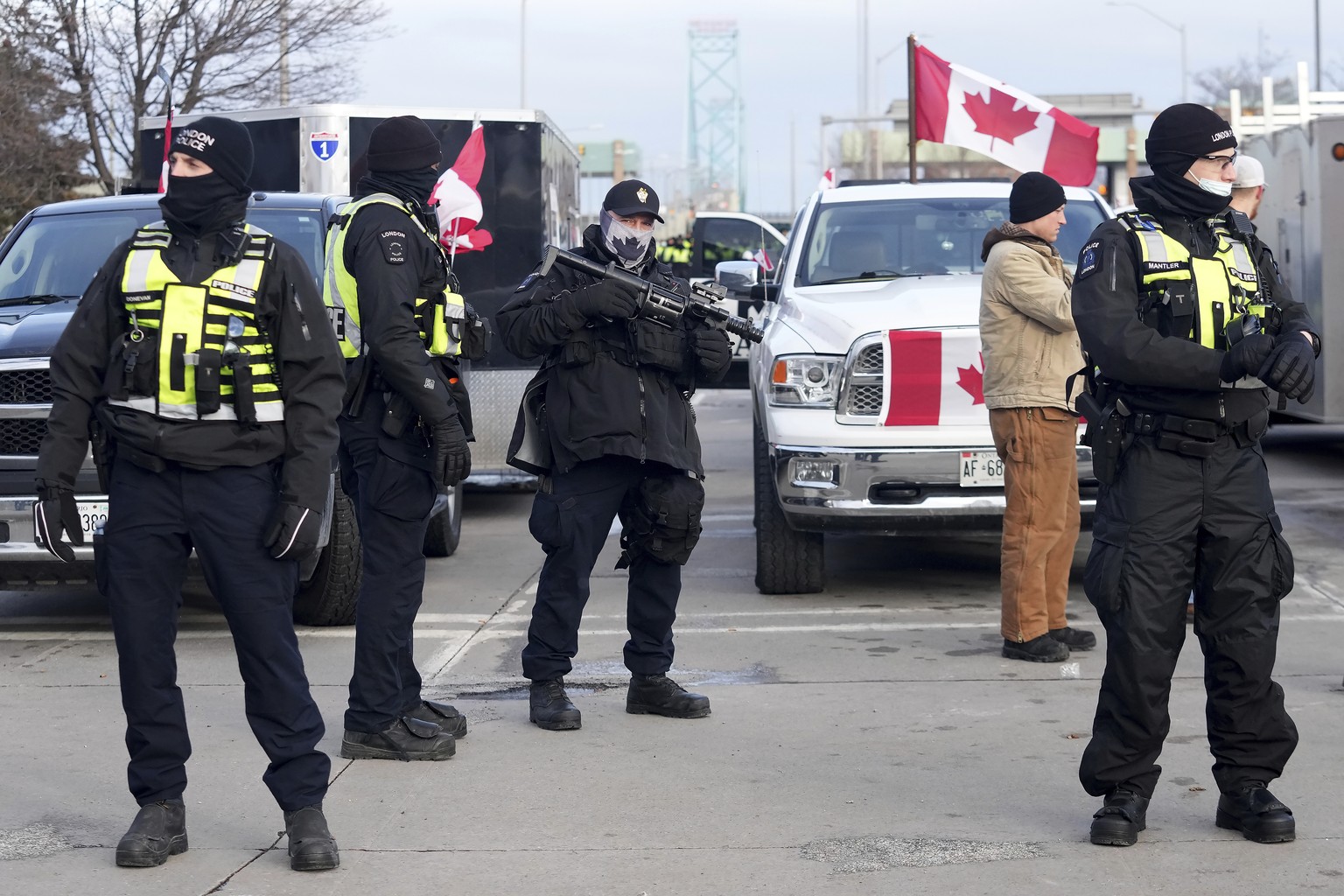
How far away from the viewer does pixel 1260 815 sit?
4.54m

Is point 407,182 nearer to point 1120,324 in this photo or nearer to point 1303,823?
point 1120,324

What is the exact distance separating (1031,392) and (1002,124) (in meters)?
4.33

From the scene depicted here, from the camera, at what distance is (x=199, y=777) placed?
17.5 ft

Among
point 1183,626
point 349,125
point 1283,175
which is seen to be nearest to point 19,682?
point 1183,626

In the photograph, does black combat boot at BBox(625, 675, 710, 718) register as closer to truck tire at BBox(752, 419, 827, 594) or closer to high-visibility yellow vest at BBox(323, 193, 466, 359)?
high-visibility yellow vest at BBox(323, 193, 466, 359)

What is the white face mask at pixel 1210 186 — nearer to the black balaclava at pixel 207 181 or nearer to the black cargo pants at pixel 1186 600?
the black cargo pants at pixel 1186 600

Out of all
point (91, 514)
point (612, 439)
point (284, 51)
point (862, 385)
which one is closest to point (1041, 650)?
point (862, 385)

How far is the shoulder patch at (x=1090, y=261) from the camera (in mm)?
4605

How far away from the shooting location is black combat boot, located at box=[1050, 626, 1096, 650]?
7.18 meters

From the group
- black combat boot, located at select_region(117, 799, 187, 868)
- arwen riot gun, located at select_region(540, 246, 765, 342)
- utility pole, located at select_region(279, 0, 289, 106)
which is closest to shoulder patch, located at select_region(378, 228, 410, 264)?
arwen riot gun, located at select_region(540, 246, 765, 342)

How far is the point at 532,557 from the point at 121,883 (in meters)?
5.77

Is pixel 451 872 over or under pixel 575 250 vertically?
under

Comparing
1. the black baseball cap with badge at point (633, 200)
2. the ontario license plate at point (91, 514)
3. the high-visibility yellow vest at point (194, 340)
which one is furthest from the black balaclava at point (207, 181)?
the ontario license plate at point (91, 514)

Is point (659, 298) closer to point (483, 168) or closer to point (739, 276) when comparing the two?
point (739, 276)
